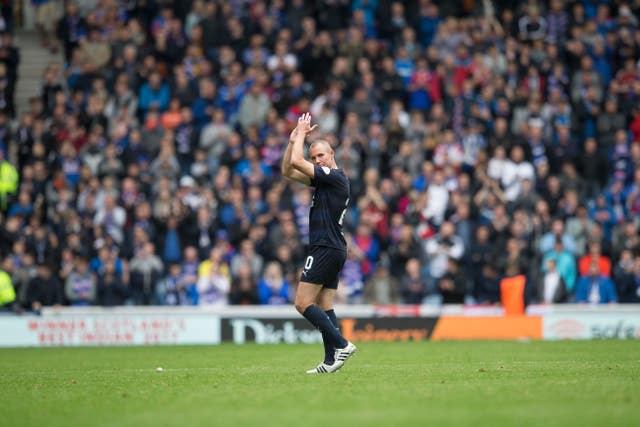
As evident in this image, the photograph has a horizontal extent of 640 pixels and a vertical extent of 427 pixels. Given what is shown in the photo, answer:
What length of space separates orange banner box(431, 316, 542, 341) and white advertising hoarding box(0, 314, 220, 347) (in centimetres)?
436

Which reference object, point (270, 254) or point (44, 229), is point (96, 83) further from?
point (270, 254)

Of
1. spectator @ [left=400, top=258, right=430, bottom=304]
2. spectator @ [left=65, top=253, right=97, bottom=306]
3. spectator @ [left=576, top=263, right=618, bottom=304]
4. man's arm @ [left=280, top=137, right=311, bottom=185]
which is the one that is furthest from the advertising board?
man's arm @ [left=280, top=137, right=311, bottom=185]

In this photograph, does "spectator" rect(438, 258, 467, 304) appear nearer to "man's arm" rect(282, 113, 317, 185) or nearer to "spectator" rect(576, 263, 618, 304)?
"spectator" rect(576, 263, 618, 304)

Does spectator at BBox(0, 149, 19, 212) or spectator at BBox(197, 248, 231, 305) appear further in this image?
spectator at BBox(0, 149, 19, 212)

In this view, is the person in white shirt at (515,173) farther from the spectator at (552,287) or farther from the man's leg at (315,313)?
the man's leg at (315,313)

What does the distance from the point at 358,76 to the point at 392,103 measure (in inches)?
42.4

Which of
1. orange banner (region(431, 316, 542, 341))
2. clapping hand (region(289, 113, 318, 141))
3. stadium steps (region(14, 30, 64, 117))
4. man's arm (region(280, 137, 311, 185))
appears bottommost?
orange banner (region(431, 316, 542, 341))

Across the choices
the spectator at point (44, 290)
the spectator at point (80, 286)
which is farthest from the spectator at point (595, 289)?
the spectator at point (44, 290)

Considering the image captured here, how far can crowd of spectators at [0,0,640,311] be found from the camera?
22.8 m

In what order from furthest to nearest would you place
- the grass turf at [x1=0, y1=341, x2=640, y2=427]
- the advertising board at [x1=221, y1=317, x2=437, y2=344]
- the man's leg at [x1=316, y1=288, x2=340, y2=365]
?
1. the advertising board at [x1=221, y1=317, x2=437, y2=344]
2. the man's leg at [x1=316, y1=288, x2=340, y2=365]
3. the grass turf at [x1=0, y1=341, x2=640, y2=427]

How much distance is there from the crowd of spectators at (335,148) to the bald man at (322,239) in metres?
10.2

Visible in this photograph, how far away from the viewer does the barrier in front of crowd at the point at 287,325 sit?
21.5 meters

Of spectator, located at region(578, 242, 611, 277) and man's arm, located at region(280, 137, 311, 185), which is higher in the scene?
man's arm, located at region(280, 137, 311, 185)

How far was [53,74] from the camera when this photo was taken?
1025 inches
